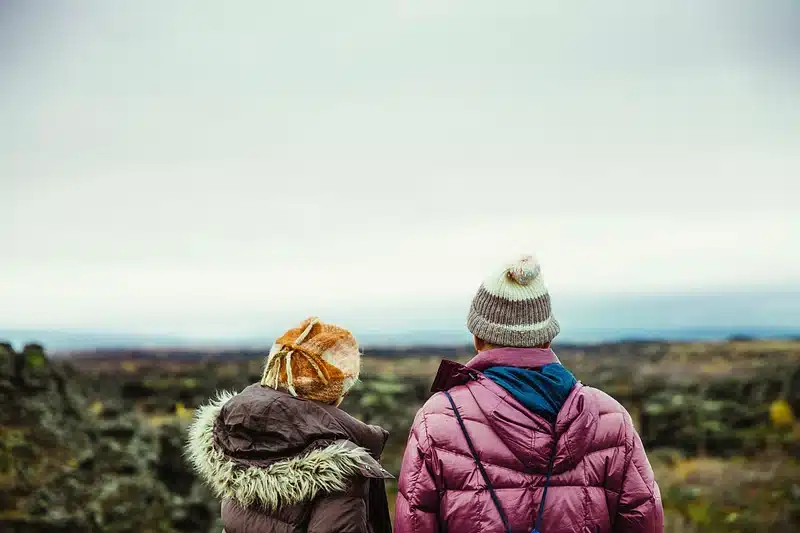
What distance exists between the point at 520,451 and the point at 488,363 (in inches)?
17.6

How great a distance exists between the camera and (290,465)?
11.1 ft

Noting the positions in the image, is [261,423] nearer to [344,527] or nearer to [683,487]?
[344,527]

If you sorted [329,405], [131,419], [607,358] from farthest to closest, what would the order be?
[607,358] → [131,419] → [329,405]

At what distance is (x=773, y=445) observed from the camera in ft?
59.8

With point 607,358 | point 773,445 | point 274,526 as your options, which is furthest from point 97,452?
point 607,358

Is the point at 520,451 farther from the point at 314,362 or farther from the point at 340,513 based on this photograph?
the point at 314,362

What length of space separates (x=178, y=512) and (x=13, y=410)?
276 cm

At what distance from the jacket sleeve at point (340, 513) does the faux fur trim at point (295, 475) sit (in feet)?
0.20

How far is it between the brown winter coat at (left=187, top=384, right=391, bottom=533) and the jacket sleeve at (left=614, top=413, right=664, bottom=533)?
112 centimetres

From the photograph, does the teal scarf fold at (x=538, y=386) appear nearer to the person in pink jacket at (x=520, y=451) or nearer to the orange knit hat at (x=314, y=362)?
the person in pink jacket at (x=520, y=451)

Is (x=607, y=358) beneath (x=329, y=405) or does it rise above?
beneath

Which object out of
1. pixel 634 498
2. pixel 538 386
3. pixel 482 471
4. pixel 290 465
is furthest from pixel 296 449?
pixel 634 498

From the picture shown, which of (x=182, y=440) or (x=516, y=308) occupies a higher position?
(x=516, y=308)

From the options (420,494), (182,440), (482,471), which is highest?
(482,471)
